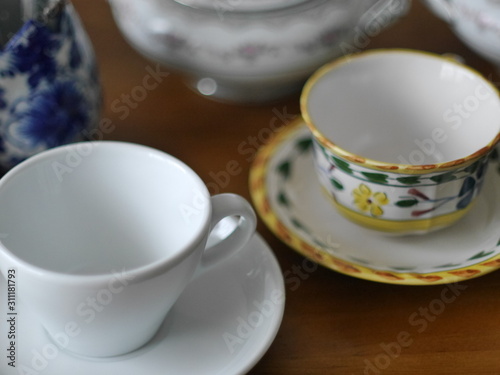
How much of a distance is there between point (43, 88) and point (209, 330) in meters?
0.21

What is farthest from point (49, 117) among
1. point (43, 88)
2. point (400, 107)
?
point (400, 107)

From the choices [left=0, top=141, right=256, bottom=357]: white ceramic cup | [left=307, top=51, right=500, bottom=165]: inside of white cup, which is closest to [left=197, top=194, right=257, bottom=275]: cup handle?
[left=0, top=141, right=256, bottom=357]: white ceramic cup

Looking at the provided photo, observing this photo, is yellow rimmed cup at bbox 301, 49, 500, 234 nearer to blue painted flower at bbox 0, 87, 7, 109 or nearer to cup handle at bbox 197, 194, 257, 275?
cup handle at bbox 197, 194, 257, 275

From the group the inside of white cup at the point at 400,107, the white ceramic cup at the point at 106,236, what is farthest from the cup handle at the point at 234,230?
the inside of white cup at the point at 400,107

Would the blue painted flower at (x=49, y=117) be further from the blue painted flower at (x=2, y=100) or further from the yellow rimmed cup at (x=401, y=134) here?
the yellow rimmed cup at (x=401, y=134)

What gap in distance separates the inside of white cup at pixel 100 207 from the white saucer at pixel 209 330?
33 mm

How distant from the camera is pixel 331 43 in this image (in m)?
0.52

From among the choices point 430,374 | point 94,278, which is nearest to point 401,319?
point 430,374

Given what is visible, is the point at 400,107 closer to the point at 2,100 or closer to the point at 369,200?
the point at 369,200

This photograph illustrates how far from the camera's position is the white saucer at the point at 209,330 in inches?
14.0

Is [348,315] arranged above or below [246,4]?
below

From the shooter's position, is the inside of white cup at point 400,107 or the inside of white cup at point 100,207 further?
the inside of white cup at point 400,107

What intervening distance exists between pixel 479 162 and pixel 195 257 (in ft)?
0.62

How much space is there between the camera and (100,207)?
0.42 meters
